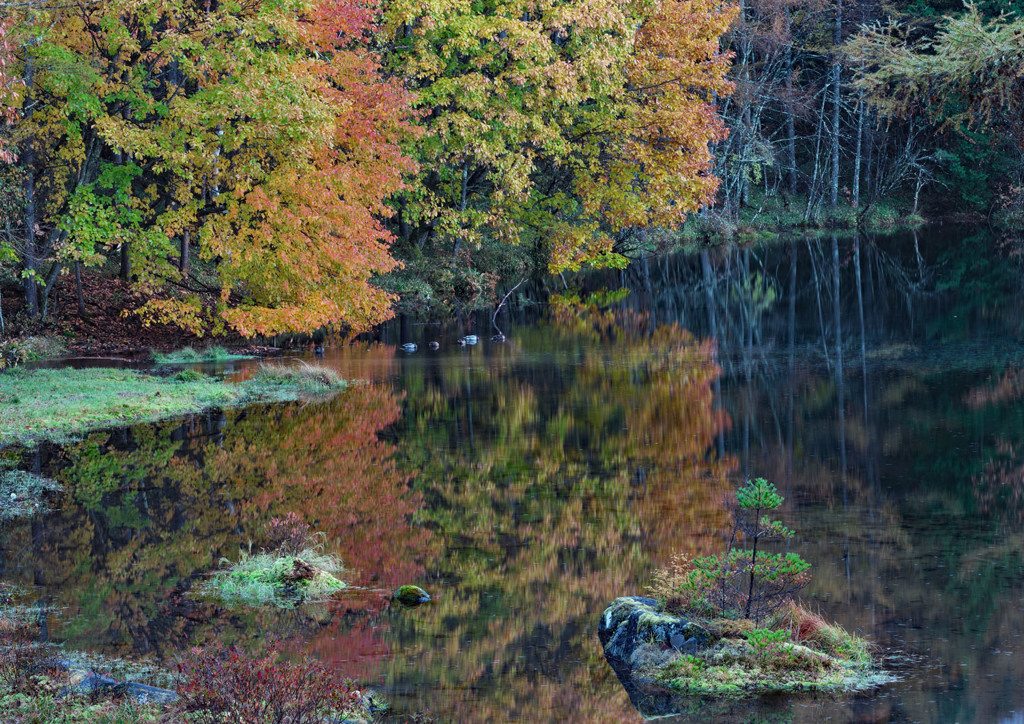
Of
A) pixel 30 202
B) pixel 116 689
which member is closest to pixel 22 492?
pixel 116 689

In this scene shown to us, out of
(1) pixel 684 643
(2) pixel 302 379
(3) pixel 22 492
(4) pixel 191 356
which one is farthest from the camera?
(4) pixel 191 356

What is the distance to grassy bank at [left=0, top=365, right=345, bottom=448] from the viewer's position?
1770cm

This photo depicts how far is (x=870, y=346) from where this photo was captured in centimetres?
2717

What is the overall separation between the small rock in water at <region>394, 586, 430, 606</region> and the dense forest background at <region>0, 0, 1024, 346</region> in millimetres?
8780

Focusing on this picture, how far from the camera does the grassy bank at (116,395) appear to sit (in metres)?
17.7

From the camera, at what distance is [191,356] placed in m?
25.8

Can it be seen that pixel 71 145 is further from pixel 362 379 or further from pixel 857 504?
pixel 857 504

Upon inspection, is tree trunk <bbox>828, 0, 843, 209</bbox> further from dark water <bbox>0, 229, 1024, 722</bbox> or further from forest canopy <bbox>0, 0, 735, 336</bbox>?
dark water <bbox>0, 229, 1024, 722</bbox>

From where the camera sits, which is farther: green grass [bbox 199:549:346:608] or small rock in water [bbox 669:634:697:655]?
green grass [bbox 199:549:346:608]

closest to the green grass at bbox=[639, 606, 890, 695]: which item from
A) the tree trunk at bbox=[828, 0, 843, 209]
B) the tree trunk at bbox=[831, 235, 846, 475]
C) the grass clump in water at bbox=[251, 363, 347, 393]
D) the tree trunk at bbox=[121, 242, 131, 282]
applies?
the tree trunk at bbox=[831, 235, 846, 475]

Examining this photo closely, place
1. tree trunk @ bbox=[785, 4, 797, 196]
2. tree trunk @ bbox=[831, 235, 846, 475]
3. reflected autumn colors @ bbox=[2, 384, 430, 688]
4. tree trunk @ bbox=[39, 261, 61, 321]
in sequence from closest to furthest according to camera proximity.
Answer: reflected autumn colors @ bbox=[2, 384, 430, 688] < tree trunk @ bbox=[831, 235, 846, 475] < tree trunk @ bbox=[39, 261, 61, 321] < tree trunk @ bbox=[785, 4, 797, 196]

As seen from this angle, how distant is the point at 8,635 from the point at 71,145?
1911cm

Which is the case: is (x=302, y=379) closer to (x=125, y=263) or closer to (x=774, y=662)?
(x=125, y=263)

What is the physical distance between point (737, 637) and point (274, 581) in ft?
14.8
